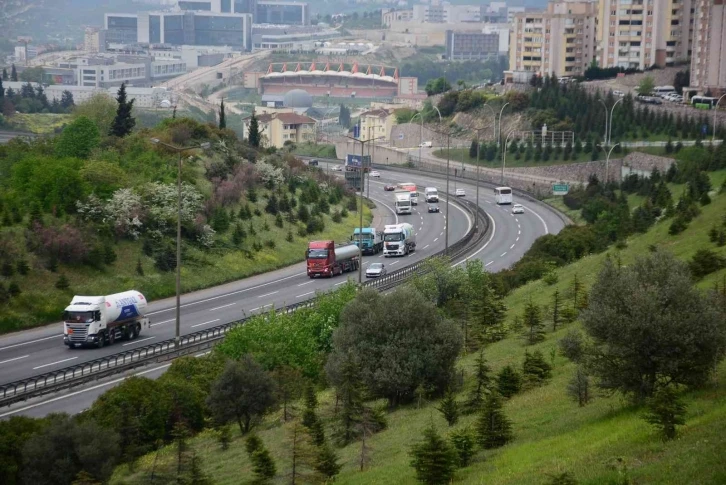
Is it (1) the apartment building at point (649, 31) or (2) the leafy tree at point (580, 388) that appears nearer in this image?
(2) the leafy tree at point (580, 388)

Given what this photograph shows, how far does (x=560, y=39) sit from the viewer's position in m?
166

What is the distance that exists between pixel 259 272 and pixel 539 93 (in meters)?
76.2

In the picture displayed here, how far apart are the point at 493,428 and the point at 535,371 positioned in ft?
19.3

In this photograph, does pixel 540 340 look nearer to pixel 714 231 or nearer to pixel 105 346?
pixel 714 231

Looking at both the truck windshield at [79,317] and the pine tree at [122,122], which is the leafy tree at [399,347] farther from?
the pine tree at [122,122]

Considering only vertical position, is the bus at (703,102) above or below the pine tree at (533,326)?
above

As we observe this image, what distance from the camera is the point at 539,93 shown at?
140 m

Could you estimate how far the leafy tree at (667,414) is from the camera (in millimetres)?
22391

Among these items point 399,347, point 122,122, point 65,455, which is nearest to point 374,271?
point 122,122

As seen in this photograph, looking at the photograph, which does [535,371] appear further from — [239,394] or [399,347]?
[239,394]

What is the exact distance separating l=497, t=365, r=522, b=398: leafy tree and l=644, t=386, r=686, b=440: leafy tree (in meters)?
7.79

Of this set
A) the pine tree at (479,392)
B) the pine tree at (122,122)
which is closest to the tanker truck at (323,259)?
the pine tree at (122,122)

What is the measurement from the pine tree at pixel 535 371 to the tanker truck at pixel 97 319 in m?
21.2

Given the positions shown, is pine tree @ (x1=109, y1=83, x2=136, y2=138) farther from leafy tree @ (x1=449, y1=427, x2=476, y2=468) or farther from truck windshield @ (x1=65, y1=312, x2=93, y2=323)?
leafy tree @ (x1=449, y1=427, x2=476, y2=468)
